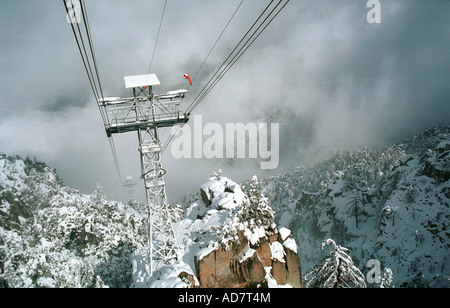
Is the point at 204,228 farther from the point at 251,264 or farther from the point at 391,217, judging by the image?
the point at 391,217

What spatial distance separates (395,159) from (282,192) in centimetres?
5922

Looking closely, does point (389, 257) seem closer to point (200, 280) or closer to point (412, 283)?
point (412, 283)

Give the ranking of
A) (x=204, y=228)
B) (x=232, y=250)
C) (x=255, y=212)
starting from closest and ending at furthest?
(x=232, y=250) → (x=204, y=228) → (x=255, y=212)

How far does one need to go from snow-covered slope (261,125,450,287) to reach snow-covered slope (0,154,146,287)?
55.8 meters

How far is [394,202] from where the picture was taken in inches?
2886

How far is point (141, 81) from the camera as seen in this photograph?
1764cm

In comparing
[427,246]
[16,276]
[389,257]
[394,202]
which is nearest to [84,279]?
[16,276]

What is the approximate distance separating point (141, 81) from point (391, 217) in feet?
250

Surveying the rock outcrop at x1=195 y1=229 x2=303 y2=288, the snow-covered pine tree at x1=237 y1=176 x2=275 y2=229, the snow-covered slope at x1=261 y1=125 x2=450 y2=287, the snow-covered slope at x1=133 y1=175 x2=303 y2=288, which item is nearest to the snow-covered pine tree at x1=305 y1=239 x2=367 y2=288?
the snow-covered slope at x1=133 y1=175 x2=303 y2=288

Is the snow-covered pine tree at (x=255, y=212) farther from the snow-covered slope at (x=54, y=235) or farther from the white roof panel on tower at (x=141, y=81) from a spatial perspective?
the white roof panel on tower at (x=141, y=81)

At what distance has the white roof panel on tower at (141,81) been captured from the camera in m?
17.4

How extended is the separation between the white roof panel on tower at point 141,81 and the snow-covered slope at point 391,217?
185 ft

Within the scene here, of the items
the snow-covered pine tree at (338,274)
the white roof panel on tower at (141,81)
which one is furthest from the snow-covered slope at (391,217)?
the white roof panel on tower at (141,81)

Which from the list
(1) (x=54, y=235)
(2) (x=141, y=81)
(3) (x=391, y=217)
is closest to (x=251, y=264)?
(2) (x=141, y=81)
